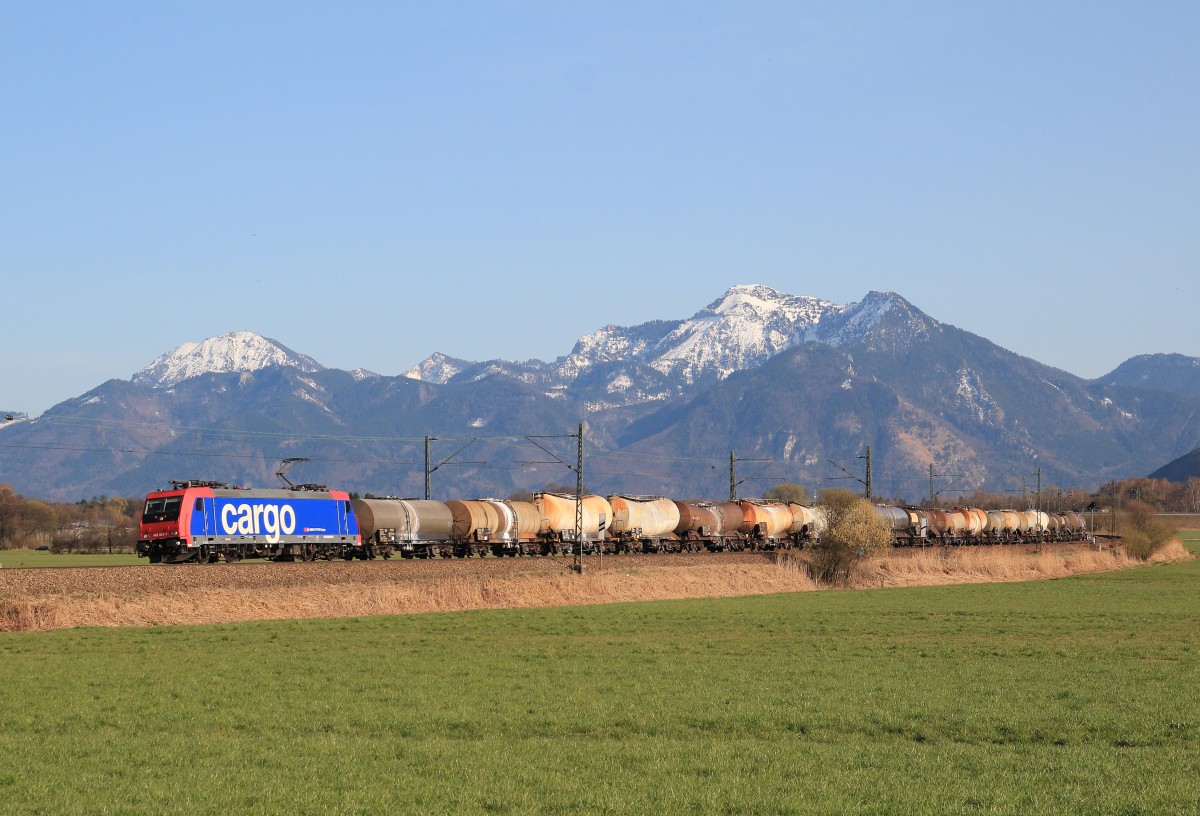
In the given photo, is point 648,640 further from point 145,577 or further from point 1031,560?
point 1031,560

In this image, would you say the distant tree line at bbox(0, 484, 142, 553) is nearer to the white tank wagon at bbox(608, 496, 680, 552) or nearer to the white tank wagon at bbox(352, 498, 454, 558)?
the white tank wagon at bbox(352, 498, 454, 558)

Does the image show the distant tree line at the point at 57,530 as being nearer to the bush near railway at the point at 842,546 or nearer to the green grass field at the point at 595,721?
the bush near railway at the point at 842,546

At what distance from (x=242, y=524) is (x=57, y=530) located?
90926 mm

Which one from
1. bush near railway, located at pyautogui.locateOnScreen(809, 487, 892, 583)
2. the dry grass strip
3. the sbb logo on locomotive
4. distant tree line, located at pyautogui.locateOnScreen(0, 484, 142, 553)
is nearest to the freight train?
the sbb logo on locomotive

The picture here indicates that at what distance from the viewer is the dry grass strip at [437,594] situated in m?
44.2

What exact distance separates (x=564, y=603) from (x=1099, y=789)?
40.2 metres

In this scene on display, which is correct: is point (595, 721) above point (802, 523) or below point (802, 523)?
below

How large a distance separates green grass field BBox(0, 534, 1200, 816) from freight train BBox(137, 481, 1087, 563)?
24406 mm

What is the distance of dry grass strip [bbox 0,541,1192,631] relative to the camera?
4422cm

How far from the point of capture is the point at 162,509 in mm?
65938

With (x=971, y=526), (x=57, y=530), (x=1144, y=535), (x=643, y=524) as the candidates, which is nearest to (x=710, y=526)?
(x=643, y=524)

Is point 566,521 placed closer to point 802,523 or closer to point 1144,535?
point 802,523

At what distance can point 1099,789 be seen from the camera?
60.6 feet

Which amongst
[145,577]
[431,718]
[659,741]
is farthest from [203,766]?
[145,577]
